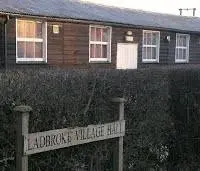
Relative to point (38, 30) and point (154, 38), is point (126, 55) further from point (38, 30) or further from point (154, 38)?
point (38, 30)

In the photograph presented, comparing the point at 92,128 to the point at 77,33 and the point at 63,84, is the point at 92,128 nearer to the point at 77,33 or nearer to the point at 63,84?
the point at 63,84

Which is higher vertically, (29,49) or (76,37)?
(76,37)

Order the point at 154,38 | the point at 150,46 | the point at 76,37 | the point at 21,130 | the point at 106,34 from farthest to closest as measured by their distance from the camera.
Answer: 1. the point at 154,38
2. the point at 150,46
3. the point at 106,34
4. the point at 76,37
5. the point at 21,130

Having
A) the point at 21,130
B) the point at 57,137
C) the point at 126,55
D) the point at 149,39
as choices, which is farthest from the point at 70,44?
the point at 21,130

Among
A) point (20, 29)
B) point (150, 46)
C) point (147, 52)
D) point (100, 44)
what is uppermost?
point (20, 29)

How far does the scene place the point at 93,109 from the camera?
6.52 meters

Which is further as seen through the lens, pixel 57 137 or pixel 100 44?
pixel 100 44

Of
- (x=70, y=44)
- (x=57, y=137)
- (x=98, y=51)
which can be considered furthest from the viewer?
(x=98, y=51)

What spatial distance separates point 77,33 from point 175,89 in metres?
12.4

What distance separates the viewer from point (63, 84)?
6.00 m

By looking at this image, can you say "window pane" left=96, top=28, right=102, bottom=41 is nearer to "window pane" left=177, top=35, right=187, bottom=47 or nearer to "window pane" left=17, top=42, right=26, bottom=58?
"window pane" left=17, top=42, right=26, bottom=58

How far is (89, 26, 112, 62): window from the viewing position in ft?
72.2

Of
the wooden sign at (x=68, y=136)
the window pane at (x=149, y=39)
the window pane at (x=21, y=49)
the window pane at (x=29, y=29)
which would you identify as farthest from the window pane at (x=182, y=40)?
the wooden sign at (x=68, y=136)

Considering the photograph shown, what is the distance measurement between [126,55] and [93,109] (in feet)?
58.9
